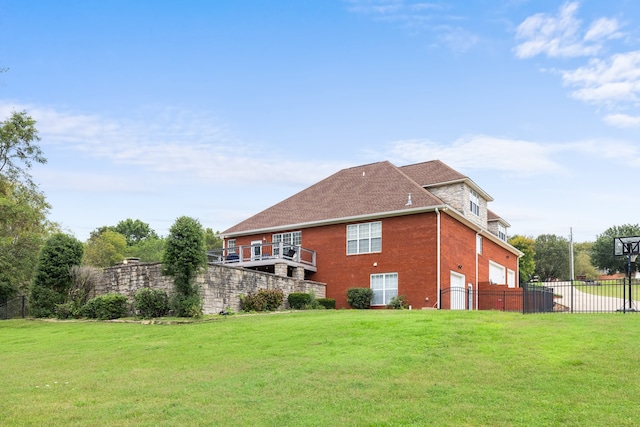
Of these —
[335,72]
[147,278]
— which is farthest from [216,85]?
[147,278]

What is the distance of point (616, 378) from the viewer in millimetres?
9891

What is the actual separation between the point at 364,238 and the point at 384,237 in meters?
1.17

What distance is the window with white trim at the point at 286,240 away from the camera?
32250 mm

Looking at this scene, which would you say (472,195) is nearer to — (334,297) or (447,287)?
(447,287)

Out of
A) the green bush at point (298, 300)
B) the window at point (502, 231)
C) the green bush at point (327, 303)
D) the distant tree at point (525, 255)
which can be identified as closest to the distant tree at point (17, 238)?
the green bush at point (298, 300)

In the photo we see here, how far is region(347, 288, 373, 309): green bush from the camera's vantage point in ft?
93.4

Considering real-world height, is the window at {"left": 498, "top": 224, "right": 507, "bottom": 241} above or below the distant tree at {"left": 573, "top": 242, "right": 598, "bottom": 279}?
above

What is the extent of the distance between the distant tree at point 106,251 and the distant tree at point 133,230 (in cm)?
1756

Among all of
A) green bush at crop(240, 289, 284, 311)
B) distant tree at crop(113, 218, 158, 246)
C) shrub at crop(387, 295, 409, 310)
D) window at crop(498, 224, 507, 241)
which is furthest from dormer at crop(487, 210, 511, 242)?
distant tree at crop(113, 218, 158, 246)

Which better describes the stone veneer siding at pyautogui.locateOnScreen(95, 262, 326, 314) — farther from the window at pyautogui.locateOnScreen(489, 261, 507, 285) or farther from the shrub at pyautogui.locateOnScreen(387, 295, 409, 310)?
the window at pyautogui.locateOnScreen(489, 261, 507, 285)

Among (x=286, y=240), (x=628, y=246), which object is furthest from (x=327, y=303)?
(x=628, y=246)

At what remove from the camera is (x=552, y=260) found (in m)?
73.9

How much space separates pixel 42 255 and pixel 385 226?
15.4 metres

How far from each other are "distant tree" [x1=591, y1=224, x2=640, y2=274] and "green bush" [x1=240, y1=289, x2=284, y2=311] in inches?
1985
